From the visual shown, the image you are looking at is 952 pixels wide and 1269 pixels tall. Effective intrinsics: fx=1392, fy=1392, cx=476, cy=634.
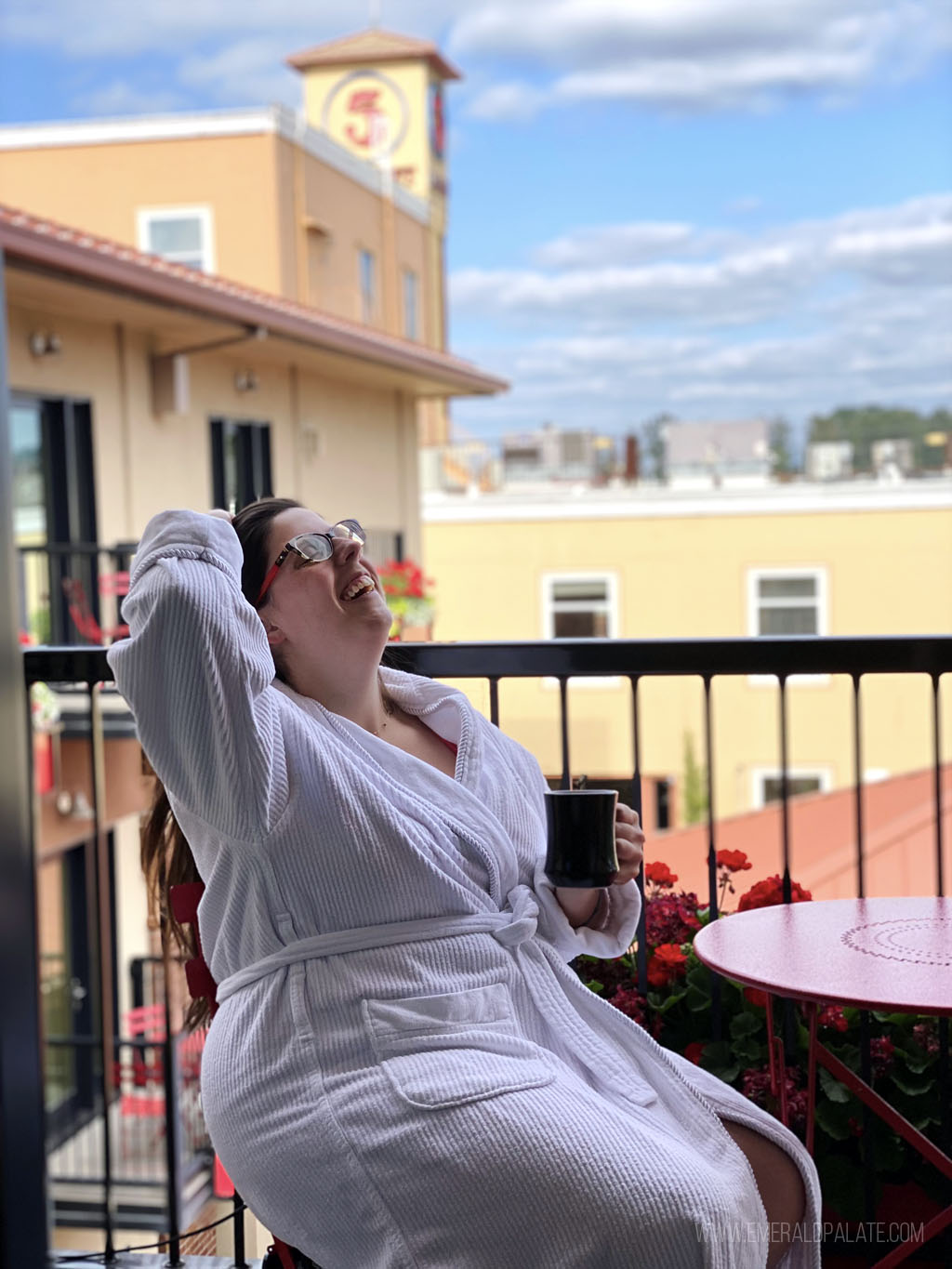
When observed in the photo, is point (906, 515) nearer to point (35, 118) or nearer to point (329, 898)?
point (35, 118)

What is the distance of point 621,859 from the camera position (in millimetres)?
1673

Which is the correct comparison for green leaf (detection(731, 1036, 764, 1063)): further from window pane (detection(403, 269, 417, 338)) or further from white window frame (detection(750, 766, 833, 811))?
window pane (detection(403, 269, 417, 338))

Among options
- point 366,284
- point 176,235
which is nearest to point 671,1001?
point 176,235

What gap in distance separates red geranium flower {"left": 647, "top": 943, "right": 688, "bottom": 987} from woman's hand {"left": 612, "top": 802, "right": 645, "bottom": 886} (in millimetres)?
476

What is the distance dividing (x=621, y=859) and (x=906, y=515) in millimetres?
16995

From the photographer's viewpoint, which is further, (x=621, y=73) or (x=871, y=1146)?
(x=621, y=73)

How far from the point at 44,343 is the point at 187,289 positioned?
0.90 meters

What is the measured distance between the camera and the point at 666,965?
7.09 feet

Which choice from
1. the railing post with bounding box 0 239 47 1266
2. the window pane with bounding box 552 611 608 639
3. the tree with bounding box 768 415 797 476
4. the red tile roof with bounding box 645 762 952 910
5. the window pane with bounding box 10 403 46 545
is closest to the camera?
the railing post with bounding box 0 239 47 1266

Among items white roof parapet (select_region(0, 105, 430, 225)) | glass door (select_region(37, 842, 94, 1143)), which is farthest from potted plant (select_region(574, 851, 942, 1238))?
white roof parapet (select_region(0, 105, 430, 225))

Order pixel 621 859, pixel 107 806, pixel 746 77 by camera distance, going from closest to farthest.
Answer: pixel 621 859
pixel 107 806
pixel 746 77

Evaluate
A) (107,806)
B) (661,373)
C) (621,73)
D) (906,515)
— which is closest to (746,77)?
(621,73)

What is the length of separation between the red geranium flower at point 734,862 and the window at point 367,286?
16648 mm

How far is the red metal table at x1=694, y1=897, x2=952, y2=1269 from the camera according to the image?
143 centimetres
